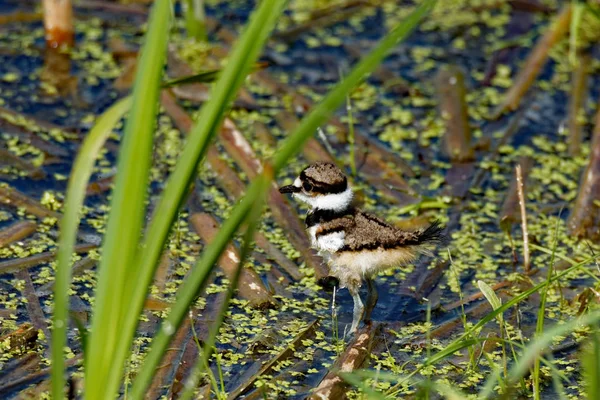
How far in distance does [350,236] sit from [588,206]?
1997mm

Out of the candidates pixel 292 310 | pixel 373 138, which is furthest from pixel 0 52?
pixel 292 310

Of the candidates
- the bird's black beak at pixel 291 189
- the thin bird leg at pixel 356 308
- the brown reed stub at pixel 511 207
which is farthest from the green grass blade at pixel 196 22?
the thin bird leg at pixel 356 308

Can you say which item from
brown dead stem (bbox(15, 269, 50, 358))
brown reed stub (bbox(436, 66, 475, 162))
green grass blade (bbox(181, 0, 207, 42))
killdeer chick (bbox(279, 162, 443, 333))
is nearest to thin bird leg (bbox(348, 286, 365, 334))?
killdeer chick (bbox(279, 162, 443, 333))

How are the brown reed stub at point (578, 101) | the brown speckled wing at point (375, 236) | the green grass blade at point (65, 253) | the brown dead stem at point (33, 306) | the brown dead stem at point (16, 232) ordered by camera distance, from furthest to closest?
1. the brown reed stub at point (578, 101)
2. the brown dead stem at point (16, 232)
3. the brown speckled wing at point (375, 236)
4. the brown dead stem at point (33, 306)
5. the green grass blade at point (65, 253)

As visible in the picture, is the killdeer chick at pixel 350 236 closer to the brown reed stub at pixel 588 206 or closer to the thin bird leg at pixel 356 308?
the thin bird leg at pixel 356 308

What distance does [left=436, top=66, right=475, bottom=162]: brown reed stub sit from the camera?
22.1 ft

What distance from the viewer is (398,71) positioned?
304 inches

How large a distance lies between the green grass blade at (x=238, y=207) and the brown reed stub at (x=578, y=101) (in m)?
4.09

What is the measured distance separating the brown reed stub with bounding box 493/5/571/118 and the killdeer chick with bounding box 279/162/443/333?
8.35ft

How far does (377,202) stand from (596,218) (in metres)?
1.37

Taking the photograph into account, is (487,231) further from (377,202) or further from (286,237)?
(286,237)

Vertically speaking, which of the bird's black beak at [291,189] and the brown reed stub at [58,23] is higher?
the brown reed stub at [58,23]

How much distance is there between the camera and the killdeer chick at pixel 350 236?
4.70 metres

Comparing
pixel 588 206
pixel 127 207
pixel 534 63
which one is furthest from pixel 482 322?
pixel 534 63
